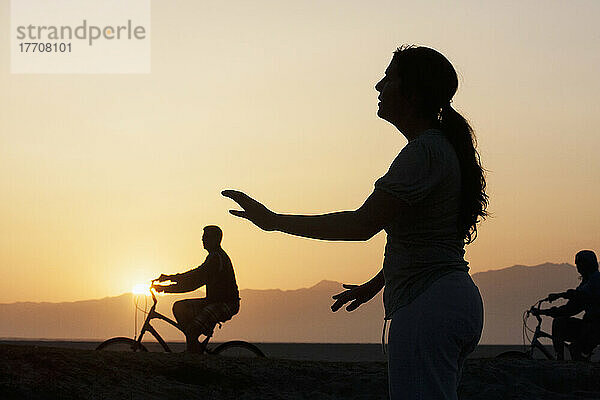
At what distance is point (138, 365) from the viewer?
1041cm

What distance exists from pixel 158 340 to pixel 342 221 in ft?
33.2

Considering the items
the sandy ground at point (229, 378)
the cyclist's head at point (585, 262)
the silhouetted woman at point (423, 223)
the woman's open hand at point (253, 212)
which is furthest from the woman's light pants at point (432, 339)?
the cyclist's head at point (585, 262)

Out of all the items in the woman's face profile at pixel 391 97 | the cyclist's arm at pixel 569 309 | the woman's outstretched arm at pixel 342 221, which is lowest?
the cyclist's arm at pixel 569 309

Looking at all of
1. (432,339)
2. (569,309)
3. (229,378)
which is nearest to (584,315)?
(569,309)

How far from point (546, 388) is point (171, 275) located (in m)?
4.87

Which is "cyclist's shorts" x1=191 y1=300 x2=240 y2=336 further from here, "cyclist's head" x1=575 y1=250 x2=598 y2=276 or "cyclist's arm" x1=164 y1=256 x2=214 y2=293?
"cyclist's head" x1=575 y1=250 x2=598 y2=276

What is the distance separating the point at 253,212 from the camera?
2916mm

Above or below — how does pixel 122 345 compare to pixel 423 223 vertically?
below

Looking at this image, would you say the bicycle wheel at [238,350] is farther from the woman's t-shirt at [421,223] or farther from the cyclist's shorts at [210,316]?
the woman's t-shirt at [421,223]

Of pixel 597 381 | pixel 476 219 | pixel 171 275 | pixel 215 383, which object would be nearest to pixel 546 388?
pixel 597 381

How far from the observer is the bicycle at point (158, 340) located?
11656mm

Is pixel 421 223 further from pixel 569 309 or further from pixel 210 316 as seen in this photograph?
pixel 569 309

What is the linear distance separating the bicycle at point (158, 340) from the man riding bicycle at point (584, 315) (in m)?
4.35

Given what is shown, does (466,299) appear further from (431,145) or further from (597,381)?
(597,381)
